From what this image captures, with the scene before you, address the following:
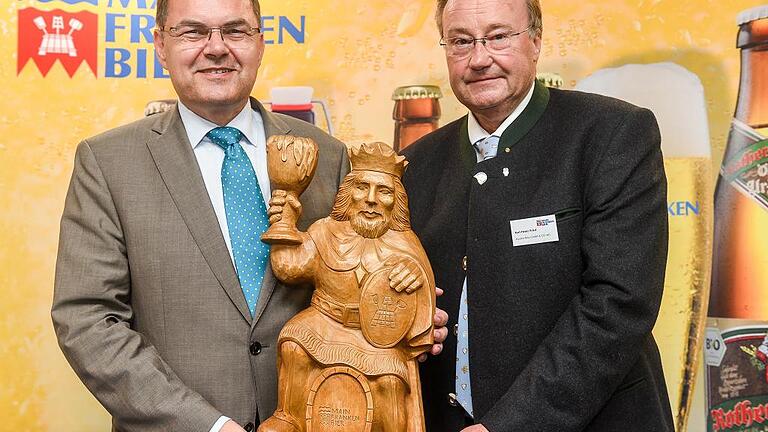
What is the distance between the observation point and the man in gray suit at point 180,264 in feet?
5.84

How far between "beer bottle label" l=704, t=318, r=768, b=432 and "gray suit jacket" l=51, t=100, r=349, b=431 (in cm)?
172

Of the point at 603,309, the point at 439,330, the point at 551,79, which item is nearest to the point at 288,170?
the point at 439,330

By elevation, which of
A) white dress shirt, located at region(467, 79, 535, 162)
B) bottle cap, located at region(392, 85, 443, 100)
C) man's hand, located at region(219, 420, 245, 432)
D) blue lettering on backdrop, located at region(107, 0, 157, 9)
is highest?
blue lettering on backdrop, located at region(107, 0, 157, 9)

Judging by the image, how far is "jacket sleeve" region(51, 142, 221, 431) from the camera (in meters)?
1.74

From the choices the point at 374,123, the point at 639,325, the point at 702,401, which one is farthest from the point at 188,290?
the point at 702,401

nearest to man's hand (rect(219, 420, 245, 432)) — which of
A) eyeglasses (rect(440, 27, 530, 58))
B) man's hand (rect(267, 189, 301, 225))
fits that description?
man's hand (rect(267, 189, 301, 225))

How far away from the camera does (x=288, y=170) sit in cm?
175

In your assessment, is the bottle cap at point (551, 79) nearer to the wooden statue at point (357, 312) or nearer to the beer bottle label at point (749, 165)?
the beer bottle label at point (749, 165)

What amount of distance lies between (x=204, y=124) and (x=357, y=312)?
639mm

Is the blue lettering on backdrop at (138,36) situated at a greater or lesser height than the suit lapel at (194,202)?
greater

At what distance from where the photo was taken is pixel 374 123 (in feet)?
9.93

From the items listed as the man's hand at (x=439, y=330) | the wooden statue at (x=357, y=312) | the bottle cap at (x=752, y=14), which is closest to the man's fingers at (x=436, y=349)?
the man's hand at (x=439, y=330)

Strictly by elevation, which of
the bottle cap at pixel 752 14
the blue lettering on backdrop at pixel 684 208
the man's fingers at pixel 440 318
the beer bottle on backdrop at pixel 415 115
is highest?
the bottle cap at pixel 752 14

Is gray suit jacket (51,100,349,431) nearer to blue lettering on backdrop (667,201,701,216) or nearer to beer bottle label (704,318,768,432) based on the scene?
blue lettering on backdrop (667,201,701,216)
